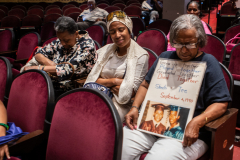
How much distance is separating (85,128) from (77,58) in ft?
3.78

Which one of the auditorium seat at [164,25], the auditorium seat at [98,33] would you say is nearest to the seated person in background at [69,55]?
the auditorium seat at [98,33]

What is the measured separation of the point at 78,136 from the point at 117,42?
3.01ft

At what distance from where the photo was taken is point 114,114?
0.79 metres

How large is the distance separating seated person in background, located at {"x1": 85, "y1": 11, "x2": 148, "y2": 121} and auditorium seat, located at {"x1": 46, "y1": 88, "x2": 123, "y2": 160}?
0.58 m

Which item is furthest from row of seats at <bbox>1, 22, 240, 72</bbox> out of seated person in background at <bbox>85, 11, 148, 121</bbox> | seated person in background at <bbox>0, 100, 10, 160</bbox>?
seated person in background at <bbox>0, 100, 10, 160</bbox>

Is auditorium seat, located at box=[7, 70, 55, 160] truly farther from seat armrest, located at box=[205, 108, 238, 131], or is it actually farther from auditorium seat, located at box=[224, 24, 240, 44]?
auditorium seat, located at box=[224, 24, 240, 44]

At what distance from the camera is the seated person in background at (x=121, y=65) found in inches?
59.9

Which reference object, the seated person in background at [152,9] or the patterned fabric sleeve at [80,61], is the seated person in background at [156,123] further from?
the seated person in background at [152,9]

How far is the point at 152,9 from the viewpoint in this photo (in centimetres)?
622

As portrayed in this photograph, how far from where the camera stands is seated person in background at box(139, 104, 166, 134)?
1.09 metres

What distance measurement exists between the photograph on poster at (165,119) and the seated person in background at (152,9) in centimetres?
508

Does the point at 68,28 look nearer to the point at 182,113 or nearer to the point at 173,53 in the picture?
the point at 173,53

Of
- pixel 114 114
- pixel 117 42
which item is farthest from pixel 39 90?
pixel 117 42

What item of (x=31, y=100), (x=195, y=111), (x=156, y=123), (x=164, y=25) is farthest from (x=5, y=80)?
(x=164, y=25)
